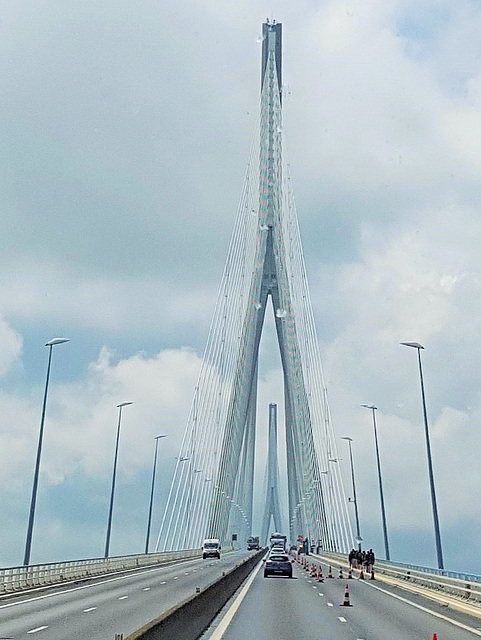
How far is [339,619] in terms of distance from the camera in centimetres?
2188

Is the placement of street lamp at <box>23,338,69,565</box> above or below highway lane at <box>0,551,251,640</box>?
above

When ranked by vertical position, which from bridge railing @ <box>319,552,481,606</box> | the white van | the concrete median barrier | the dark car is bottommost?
the concrete median barrier

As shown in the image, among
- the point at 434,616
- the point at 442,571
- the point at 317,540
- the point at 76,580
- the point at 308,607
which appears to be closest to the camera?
the point at 434,616

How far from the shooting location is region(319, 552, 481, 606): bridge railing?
29.3 metres

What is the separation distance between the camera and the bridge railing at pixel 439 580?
1153 inches

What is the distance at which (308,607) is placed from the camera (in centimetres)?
2611

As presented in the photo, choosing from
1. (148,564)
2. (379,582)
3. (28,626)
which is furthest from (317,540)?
(28,626)

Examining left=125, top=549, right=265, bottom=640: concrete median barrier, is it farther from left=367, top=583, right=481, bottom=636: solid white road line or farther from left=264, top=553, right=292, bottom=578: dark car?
left=264, top=553, right=292, bottom=578: dark car

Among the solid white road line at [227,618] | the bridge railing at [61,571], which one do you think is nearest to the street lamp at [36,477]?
the bridge railing at [61,571]

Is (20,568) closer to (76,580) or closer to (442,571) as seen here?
(76,580)

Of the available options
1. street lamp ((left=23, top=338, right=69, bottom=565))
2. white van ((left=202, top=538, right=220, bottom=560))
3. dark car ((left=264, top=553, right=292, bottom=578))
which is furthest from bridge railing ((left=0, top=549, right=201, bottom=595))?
white van ((left=202, top=538, right=220, bottom=560))

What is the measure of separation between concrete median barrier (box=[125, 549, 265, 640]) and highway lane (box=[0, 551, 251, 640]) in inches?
56.9

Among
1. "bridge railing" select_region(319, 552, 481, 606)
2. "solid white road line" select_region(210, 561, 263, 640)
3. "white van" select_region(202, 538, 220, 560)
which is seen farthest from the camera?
"white van" select_region(202, 538, 220, 560)

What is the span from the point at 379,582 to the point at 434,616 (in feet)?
73.2
